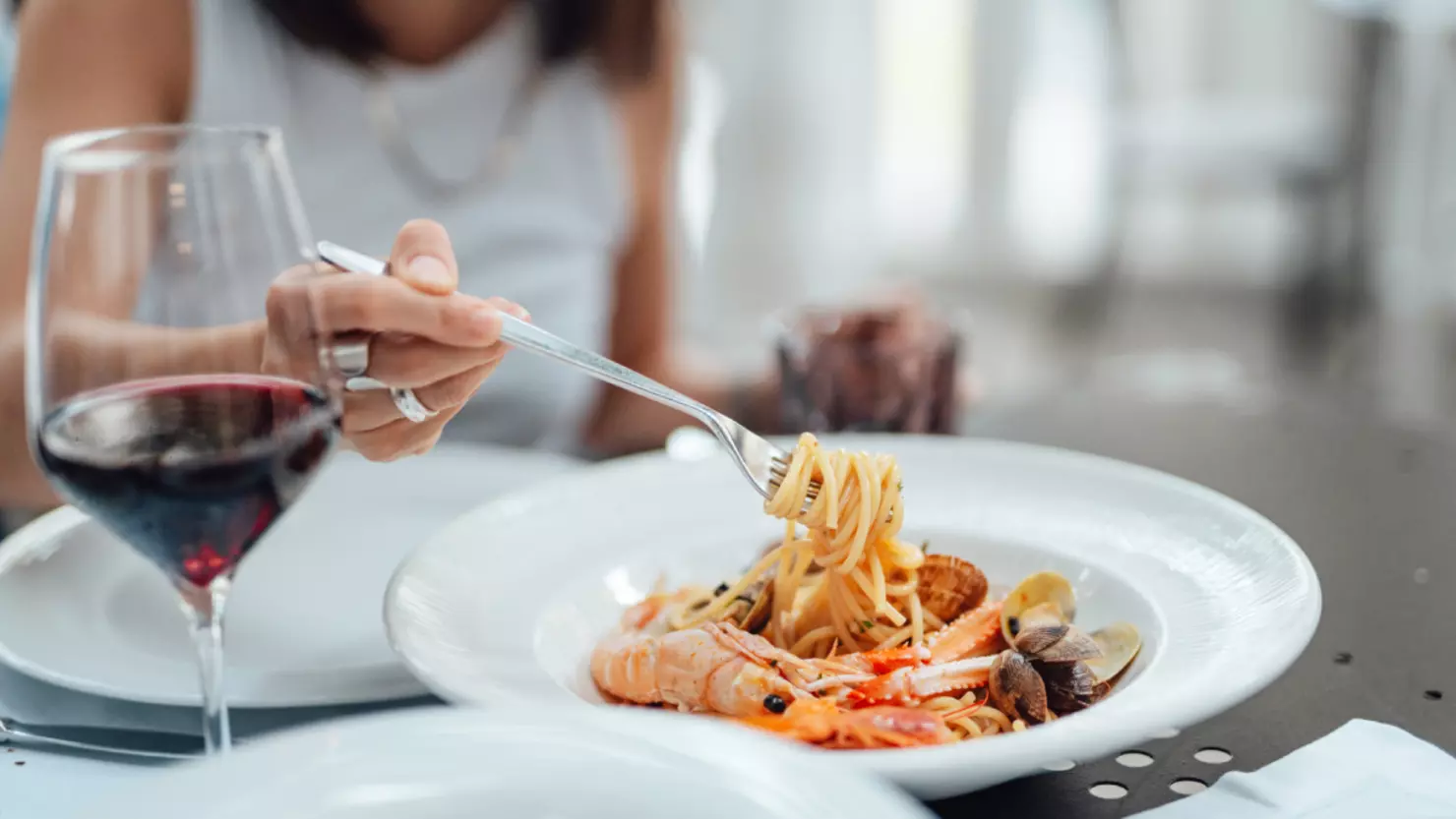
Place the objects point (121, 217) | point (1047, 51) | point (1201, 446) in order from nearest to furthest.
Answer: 1. point (121, 217)
2. point (1201, 446)
3. point (1047, 51)

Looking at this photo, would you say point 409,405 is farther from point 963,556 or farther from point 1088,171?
point 1088,171

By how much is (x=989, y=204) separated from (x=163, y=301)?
17.4 ft

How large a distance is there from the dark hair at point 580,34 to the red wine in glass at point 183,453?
61.0 inches

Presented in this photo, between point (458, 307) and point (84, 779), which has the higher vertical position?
point (458, 307)

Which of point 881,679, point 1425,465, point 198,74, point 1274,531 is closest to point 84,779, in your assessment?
point 881,679

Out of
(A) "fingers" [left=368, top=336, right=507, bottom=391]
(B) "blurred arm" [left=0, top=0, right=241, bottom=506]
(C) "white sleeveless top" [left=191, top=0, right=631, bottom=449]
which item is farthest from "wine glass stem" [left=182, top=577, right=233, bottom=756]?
(C) "white sleeveless top" [left=191, top=0, right=631, bottom=449]

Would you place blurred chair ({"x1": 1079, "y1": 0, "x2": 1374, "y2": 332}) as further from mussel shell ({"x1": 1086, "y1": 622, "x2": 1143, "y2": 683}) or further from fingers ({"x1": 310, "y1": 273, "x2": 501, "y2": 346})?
fingers ({"x1": 310, "y1": 273, "x2": 501, "y2": 346})

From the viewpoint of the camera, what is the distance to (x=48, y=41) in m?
1.84

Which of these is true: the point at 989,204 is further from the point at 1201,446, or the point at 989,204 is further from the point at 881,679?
the point at 881,679

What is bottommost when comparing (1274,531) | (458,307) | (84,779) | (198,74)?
(84,779)

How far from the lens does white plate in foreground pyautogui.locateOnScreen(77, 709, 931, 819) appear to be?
1.86ft

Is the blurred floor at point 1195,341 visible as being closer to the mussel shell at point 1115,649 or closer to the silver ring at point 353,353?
the mussel shell at point 1115,649

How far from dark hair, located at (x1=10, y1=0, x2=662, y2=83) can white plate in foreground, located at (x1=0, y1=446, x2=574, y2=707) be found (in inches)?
38.9

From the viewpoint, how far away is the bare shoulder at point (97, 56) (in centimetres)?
183
